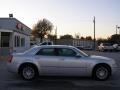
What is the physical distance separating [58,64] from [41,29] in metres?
66.9

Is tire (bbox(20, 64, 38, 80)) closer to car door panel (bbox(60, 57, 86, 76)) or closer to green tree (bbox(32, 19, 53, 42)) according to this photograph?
car door panel (bbox(60, 57, 86, 76))

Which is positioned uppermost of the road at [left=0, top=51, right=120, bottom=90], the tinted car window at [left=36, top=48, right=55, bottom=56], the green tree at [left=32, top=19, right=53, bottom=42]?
the green tree at [left=32, top=19, right=53, bottom=42]

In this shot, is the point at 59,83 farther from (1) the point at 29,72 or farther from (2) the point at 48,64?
(1) the point at 29,72

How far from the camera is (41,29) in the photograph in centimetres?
7844

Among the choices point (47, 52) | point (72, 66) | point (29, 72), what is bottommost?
point (29, 72)

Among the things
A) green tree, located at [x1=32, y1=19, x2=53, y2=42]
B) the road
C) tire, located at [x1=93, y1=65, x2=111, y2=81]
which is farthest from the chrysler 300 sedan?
green tree, located at [x1=32, y1=19, x2=53, y2=42]

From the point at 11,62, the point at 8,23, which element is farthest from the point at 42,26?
the point at 11,62

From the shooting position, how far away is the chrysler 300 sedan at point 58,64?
11.9 metres

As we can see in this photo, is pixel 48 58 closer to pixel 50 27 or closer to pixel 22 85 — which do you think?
pixel 22 85

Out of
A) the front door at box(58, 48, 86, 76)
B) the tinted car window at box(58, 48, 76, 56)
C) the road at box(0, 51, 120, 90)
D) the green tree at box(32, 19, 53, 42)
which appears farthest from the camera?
the green tree at box(32, 19, 53, 42)

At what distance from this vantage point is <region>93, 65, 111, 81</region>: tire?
12.1 metres

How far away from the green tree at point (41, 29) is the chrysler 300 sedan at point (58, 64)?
65.2 metres

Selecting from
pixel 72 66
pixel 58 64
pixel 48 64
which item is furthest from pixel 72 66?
pixel 48 64

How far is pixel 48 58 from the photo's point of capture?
12031 millimetres
